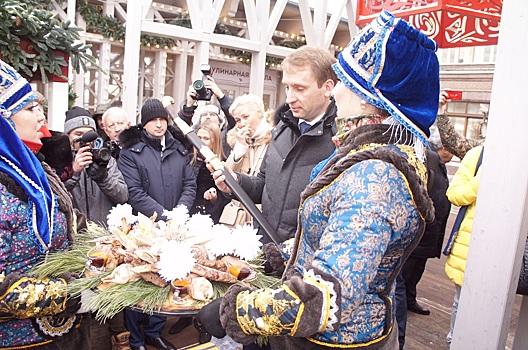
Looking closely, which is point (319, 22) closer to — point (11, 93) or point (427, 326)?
point (427, 326)

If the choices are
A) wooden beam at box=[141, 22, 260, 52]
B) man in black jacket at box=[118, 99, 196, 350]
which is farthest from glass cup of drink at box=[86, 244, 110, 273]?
wooden beam at box=[141, 22, 260, 52]

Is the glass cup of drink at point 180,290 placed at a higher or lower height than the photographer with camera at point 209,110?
lower

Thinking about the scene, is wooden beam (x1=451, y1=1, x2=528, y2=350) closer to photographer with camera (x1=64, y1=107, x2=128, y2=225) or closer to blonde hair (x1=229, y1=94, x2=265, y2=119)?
blonde hair (x1=229, y1=94, x2=265, y2=119)

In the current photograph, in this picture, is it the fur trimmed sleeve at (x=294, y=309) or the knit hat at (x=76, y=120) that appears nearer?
the fur trimmed sleeve at (x=294, y=309)

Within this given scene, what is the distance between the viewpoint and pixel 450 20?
4.51 meters

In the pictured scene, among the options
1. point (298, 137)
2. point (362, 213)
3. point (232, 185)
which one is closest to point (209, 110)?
point (298, 137)

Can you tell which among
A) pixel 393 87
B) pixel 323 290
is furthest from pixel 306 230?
pixel 393 87

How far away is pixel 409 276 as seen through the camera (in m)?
4.02

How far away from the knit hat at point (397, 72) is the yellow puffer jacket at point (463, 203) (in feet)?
6.52

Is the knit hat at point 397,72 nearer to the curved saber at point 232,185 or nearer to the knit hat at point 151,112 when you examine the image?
the curved saber at point 232,185

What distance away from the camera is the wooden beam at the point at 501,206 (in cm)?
185

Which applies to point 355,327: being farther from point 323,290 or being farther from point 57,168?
point 57,168

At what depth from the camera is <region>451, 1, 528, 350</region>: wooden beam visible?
185 cm

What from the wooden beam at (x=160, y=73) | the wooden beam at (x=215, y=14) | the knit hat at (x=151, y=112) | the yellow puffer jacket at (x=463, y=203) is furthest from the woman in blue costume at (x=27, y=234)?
the wooden beam at (x=160, y=73)
